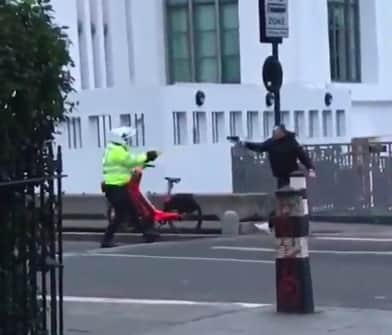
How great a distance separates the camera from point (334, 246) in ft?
63.9

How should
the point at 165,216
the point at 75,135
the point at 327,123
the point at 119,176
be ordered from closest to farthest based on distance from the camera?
the point at 119,176 < the point at 165,216 < the point at 75,135 < the point at 327,123

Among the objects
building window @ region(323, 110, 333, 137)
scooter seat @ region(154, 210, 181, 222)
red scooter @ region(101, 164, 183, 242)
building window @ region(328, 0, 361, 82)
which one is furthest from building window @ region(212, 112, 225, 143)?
building window @ region(328, 0, 361, 82)

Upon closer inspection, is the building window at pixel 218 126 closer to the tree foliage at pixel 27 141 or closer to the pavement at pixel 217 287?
the pavement at pixel 217 287

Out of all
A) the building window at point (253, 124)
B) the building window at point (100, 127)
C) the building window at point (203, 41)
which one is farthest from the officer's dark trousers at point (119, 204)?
the building window at point (203, 41)

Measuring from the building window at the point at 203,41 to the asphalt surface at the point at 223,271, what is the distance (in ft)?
51.4

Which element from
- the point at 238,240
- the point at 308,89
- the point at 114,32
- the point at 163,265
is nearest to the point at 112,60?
the point at 114,32

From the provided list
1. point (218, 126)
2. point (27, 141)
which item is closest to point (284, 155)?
point (218, 126)

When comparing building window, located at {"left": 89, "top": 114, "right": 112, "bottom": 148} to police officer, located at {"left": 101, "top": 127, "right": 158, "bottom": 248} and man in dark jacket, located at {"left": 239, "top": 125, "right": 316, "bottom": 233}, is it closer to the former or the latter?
police officer, located at {"left": 101, "top": 127, "right": 158, "bottom": 248}

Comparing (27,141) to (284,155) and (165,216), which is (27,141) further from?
(165,216)

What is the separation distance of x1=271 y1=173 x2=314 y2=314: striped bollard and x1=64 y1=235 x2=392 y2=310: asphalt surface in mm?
945

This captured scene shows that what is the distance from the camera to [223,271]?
16.1 m

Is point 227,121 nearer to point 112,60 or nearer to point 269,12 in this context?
point 269,12

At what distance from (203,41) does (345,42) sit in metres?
4.53

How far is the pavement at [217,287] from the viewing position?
1159 centimetres
